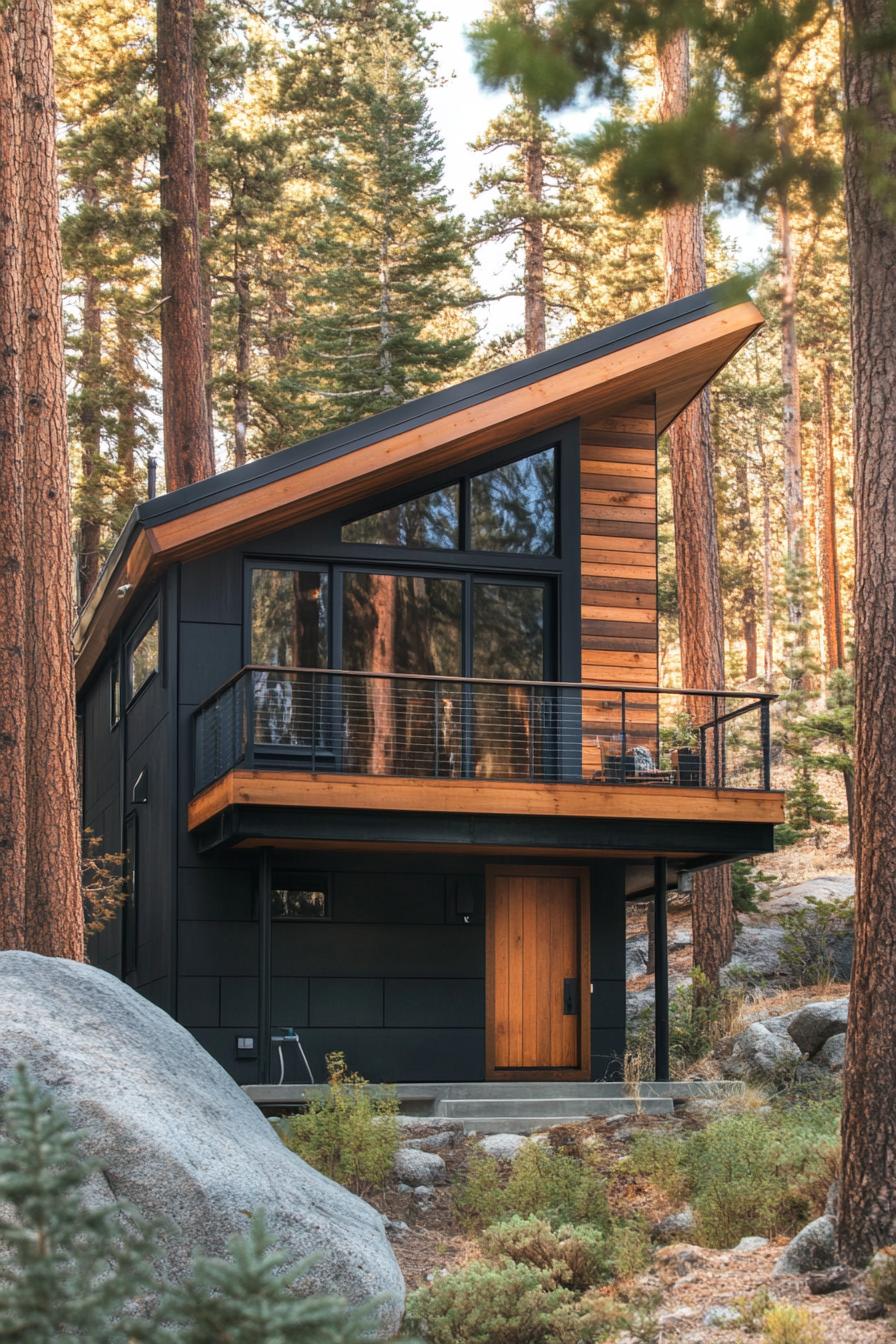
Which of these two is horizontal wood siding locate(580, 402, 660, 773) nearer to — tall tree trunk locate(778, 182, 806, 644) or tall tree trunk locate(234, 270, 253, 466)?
tall tree trunk locate(234, 270, 253, 466)

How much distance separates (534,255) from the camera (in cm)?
2847

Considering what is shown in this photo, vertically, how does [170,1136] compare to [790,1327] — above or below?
above

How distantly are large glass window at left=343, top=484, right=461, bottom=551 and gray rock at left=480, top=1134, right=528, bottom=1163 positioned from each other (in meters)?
5.66

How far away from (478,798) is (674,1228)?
4.76m

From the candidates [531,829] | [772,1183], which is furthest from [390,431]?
[772,1183]

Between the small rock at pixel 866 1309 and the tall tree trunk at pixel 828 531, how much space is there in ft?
104

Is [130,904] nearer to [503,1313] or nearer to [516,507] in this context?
[516,507]

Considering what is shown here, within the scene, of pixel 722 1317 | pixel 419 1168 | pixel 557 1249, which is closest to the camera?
pixel 722 1317

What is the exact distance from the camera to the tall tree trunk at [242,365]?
85.3 ft

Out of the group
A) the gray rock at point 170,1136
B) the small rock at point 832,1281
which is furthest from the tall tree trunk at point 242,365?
the small rock at point 832,1281

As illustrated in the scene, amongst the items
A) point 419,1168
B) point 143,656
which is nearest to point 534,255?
point 143,656

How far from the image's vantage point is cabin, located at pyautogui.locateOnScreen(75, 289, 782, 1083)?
13.4 m

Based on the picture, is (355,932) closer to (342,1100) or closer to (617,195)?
(342,1100)

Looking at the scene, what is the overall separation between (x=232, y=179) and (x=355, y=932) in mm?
14624
